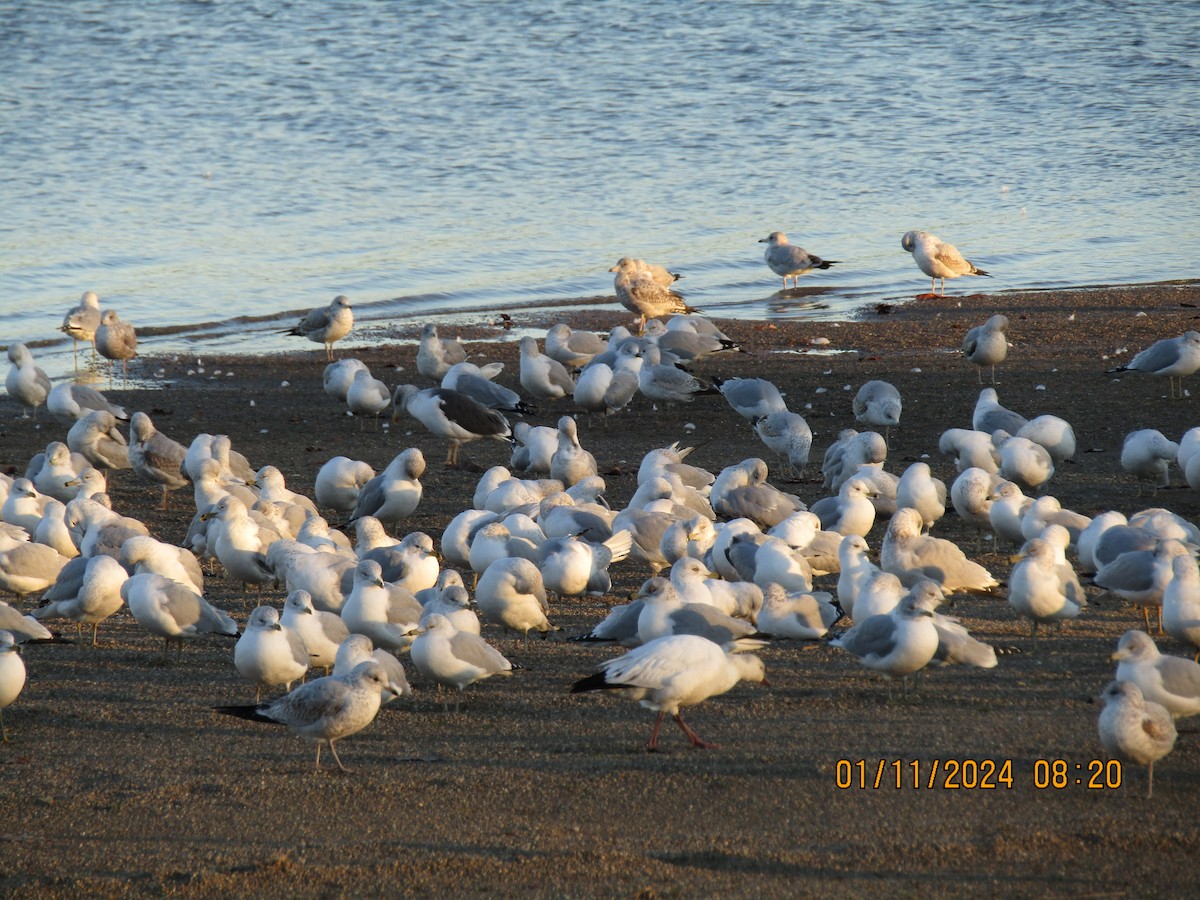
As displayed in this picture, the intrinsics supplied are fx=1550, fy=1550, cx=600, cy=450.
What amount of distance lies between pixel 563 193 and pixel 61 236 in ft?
27.4

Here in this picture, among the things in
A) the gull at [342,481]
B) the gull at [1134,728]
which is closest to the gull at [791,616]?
the gull at [1134,728]

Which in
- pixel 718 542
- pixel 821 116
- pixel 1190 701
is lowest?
pixel 821 116

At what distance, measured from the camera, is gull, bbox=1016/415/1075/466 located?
35.8 ft

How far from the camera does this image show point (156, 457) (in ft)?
37.2

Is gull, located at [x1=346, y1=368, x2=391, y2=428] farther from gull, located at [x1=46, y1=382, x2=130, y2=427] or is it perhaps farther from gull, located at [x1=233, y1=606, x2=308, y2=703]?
gull, located at [x1=233, y1=606, x2=308, y2=703]

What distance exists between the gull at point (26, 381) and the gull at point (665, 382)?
547 centimetres

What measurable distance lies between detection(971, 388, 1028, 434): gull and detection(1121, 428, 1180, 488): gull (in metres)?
0.95

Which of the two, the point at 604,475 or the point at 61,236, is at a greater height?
the point at 604,475

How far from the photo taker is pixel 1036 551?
766cm

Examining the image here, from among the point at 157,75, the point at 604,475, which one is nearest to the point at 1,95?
the point at 157,75

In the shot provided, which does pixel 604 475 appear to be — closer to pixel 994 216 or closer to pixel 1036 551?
pixel 1036 551

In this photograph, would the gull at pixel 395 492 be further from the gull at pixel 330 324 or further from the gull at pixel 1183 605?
the gull at pixel 330 324

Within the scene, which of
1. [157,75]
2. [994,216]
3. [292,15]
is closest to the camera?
[994,216]
